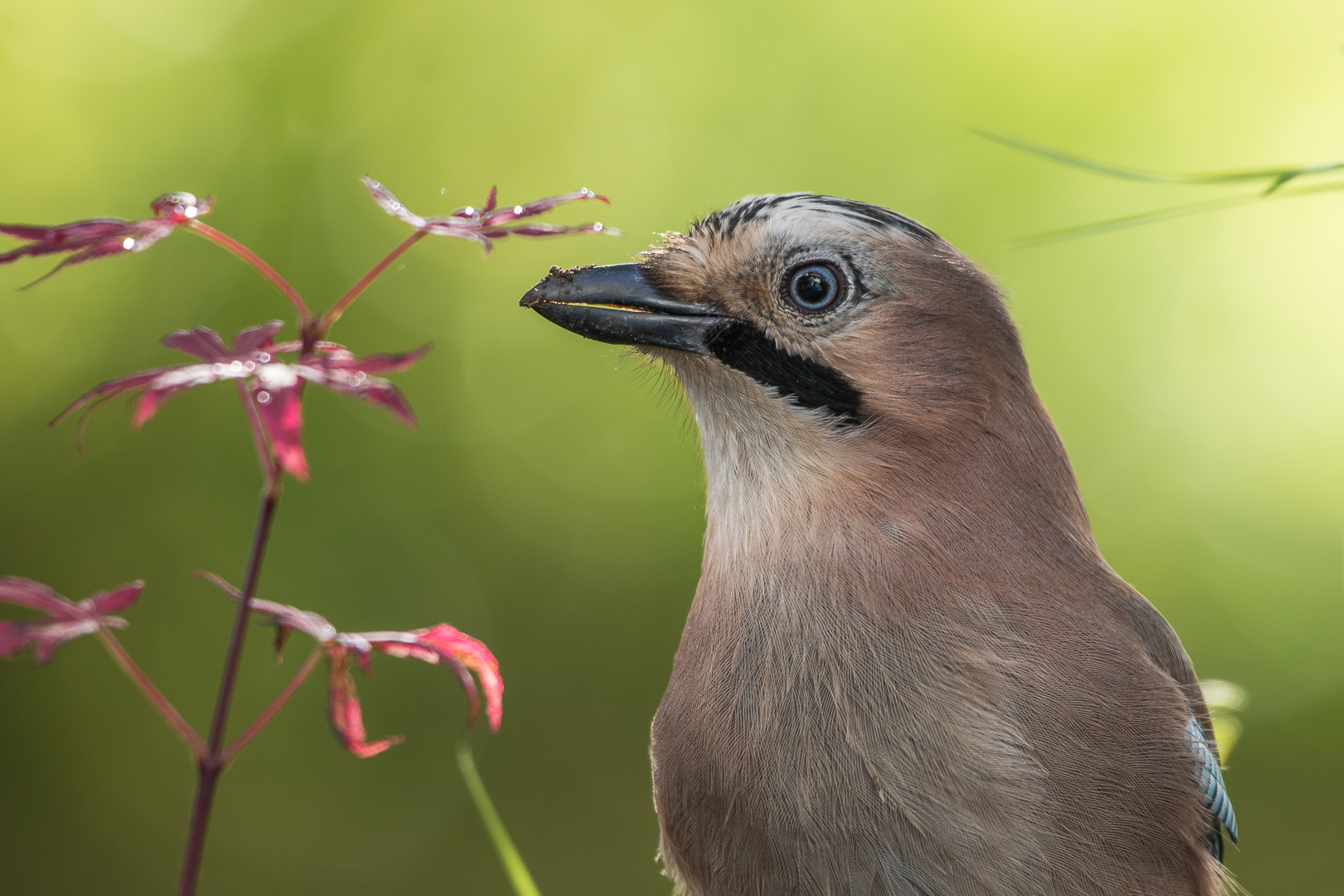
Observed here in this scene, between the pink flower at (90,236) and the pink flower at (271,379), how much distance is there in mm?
83

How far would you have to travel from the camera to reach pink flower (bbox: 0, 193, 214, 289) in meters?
0.94

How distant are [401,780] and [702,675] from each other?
3742mm

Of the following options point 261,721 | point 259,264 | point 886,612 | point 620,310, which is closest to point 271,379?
point 259,264

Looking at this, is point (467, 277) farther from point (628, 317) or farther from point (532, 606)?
point (628, 317)

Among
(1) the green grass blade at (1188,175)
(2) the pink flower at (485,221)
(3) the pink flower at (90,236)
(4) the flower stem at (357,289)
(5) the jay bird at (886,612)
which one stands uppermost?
(1) the green grass blade at (1188,175)

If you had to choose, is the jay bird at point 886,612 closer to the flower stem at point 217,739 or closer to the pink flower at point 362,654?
the pink flower at point 362,654

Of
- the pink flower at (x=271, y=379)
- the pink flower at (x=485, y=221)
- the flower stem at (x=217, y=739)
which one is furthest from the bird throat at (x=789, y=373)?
→ the flower stem at (x=217, y=739)

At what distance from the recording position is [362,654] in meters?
Result: 0.98

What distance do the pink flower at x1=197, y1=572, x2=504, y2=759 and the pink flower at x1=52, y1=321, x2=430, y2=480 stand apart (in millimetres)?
170

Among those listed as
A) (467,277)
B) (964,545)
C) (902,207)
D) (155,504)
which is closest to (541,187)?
(467,277)

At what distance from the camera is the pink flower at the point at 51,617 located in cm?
91

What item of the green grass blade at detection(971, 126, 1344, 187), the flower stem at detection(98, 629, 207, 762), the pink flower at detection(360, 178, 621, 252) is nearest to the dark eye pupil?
the green grass blade at detection(971, 126, 1344, 187)

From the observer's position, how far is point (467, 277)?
528 cm

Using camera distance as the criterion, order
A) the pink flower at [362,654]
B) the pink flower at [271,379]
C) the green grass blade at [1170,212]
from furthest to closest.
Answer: the green grass blade at [1170,212] < the pink flower at [362,654] < the pink flower at [271,379]
